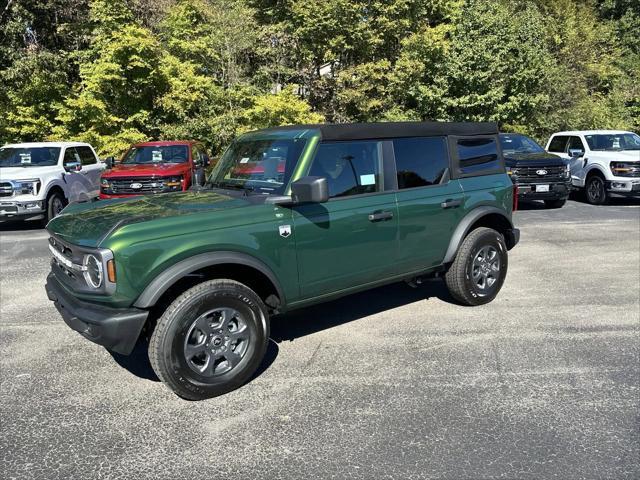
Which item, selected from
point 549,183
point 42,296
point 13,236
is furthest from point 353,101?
point 42,296

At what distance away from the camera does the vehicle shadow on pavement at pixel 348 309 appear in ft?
17.0

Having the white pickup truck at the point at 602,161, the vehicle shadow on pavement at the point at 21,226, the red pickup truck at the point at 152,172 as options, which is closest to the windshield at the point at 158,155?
the red pickup truck at the point at 152,172

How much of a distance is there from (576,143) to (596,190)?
1593 mm

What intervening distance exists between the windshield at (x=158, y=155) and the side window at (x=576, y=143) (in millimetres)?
10079

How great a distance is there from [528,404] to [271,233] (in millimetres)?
2119

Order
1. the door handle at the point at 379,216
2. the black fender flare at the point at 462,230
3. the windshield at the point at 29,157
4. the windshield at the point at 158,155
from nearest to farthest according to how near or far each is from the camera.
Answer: the door handle at the point at 379,216 → the black fender flare at the point at 462,230 → the windshield at the point at 29,157 → the windshield at the point at 158,155

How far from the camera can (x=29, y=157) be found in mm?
12156

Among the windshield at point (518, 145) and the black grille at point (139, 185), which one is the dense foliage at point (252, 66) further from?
the windshield at point (518, 145)

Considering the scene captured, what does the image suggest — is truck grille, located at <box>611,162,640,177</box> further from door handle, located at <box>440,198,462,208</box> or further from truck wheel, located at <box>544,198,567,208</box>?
door handle, located at <box>440,198,462,208</box>

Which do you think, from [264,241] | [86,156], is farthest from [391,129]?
[86,156]

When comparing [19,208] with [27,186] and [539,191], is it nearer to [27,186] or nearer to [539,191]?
[27,186]

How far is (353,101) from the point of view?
20.5 m

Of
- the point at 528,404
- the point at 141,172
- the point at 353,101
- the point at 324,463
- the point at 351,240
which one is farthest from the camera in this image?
the point at 353,101

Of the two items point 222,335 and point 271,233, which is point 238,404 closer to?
point 222,335
